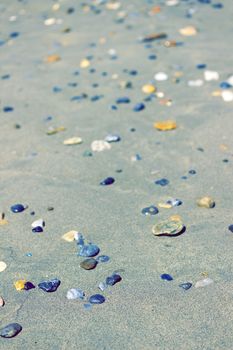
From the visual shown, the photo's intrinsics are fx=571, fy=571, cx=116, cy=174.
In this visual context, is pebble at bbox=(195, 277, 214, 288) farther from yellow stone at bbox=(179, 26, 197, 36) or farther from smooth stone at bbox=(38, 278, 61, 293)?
yellow stone at bbox=(179, 26, 197, 36)

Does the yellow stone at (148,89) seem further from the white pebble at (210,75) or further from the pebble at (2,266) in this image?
the pebble at (2,266)

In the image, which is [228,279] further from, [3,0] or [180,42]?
[3,0]

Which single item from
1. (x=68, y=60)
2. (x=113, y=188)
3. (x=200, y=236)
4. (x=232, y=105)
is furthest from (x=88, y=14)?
(x=200, y=236)

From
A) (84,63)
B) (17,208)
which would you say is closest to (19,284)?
(17,208)

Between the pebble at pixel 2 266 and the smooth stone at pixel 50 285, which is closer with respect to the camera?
the smooth stone at pixel 50 285

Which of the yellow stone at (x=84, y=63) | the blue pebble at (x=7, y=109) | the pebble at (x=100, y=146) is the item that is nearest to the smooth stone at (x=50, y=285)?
the pebble at (x=100, y=146)

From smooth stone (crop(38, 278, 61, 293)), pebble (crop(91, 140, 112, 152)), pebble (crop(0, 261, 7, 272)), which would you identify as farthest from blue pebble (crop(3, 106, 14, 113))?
smooth stone (crop(38, 278, 61, 293))

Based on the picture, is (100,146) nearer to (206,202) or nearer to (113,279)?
(206,202)
